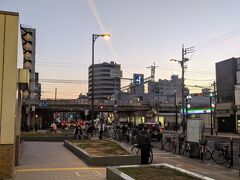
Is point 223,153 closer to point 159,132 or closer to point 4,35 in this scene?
point 4,35

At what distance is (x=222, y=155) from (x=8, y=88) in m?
11.5

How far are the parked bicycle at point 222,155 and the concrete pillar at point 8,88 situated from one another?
10.4m

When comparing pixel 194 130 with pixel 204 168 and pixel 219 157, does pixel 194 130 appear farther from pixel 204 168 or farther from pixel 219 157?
pixel 204 168

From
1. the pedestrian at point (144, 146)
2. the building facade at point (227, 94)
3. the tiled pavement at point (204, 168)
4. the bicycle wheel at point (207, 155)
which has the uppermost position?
the building facade at point (227, 94)

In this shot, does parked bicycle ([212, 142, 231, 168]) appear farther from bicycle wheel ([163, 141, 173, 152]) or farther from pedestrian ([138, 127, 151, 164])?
bicycle wheel ([163, 141, 173, 152])

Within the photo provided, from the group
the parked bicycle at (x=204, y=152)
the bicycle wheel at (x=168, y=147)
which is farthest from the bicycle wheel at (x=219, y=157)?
the bicycle wheel at (x=168, y=147)

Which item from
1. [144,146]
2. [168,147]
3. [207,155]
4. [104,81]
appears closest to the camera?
[144,146]

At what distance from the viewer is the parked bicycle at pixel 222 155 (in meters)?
18.4

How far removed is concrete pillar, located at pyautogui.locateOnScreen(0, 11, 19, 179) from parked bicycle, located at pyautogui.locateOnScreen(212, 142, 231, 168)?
1037 centimetres

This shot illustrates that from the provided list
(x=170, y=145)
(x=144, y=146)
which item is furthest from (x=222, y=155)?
(x=170, y=145)

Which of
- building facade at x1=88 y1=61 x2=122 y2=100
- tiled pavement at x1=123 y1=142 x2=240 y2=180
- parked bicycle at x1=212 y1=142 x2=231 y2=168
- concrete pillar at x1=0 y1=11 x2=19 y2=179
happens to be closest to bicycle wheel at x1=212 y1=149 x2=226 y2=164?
parked bicycle at x1=212 y1=142 x2=231 y2=168

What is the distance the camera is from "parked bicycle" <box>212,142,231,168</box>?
723 inches

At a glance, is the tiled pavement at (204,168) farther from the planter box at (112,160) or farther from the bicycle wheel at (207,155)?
the planter box at (112,160)

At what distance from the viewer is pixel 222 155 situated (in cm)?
1928
